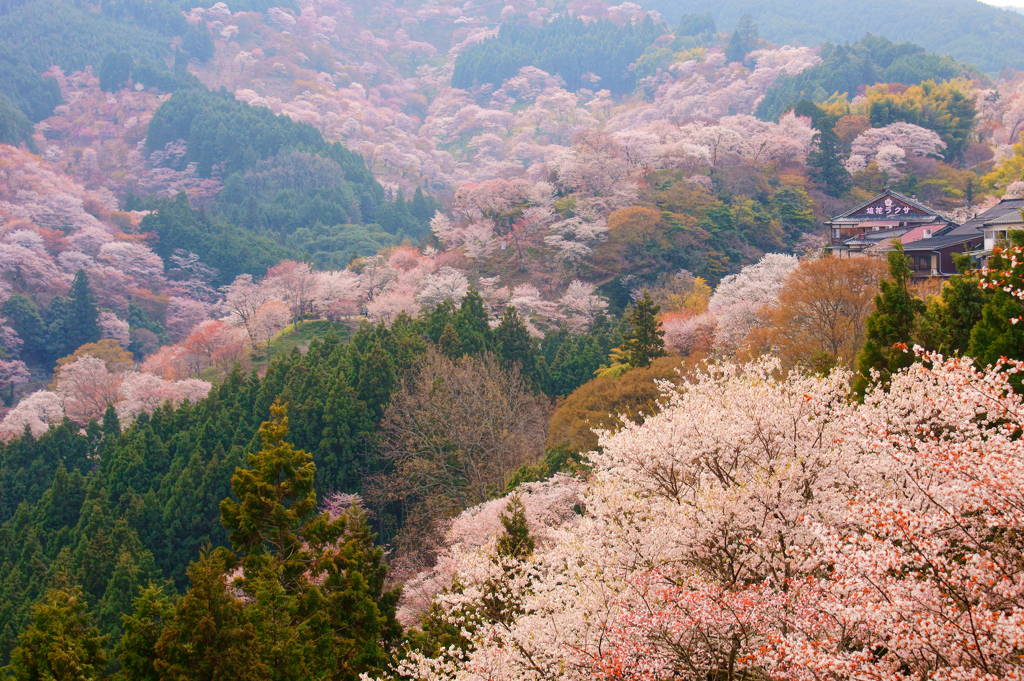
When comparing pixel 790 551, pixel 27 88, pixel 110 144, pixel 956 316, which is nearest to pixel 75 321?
pixel 110 144

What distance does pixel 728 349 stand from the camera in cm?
3016

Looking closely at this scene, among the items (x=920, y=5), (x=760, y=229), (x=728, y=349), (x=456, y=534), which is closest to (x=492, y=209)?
(x=760, y=229)

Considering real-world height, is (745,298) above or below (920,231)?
below

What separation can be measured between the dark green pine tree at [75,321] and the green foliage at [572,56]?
77956 mm

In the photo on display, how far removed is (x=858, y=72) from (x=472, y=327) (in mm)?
63704

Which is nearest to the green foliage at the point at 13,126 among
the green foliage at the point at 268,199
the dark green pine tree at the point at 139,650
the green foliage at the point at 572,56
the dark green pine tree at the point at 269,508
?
the green foliage at the point at 268,199

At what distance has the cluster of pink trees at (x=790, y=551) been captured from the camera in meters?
6.34

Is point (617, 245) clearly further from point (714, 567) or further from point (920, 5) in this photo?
point (920, 5)

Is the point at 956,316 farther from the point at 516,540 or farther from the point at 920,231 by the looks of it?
the point at 920,231

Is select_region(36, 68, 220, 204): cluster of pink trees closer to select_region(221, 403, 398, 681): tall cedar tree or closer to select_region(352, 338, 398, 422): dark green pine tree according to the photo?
select_region(352, 338, 398, 422): dark green pine tree

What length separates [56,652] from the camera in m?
12.6

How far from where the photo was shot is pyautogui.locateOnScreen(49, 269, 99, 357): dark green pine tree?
56.8m

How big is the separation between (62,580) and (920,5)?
141681 millimetres

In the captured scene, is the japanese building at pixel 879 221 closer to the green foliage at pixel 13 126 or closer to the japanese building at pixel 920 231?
the japanese building at pixel 920 231
